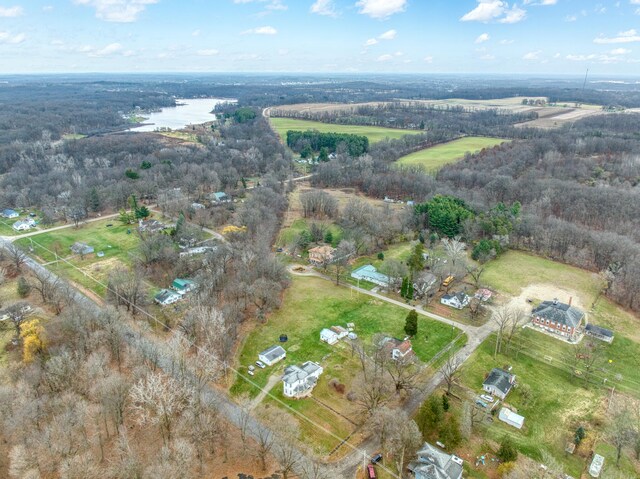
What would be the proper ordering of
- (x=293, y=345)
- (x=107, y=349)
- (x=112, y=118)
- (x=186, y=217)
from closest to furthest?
(x=107, y=349) < (x=293, y=345) < (x=186, y=217) < (x=112, y=118)

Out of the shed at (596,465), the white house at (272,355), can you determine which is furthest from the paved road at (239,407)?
the shed at (596,465)

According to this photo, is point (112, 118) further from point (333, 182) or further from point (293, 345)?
point (293, 345)

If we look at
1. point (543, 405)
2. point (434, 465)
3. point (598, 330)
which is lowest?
point (543, 405)

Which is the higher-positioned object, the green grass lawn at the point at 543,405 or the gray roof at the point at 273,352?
the gray roof at the point at 273,352

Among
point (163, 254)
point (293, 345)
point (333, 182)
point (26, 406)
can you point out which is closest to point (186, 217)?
point (163, 254)

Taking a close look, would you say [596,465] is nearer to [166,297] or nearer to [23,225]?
[166,297]

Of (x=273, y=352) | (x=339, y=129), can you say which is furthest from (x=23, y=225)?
(x=339, y=129)

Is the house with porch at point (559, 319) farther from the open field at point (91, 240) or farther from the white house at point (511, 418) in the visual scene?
the open field at point (91, 240)
